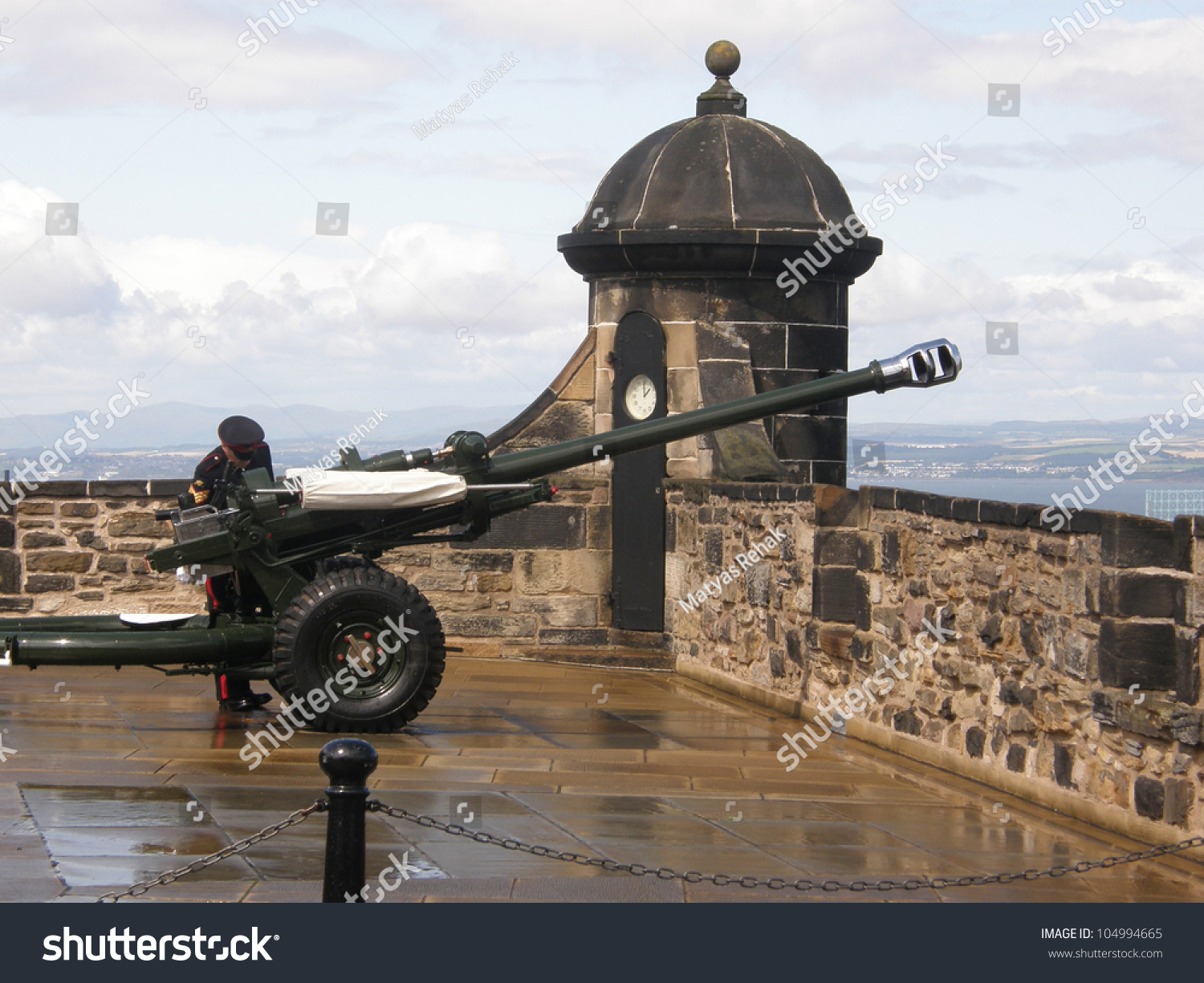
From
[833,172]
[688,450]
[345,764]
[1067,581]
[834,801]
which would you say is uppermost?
[833,172]

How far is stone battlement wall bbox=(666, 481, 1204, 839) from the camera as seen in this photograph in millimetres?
5797

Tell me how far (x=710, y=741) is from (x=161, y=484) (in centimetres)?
488

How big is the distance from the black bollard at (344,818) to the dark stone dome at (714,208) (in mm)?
7356

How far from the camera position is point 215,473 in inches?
327

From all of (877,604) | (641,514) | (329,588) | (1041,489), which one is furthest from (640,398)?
(1041,489)

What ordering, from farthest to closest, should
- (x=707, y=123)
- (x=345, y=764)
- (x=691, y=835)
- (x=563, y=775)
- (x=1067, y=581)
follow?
(x=707, y=123), (x=563, y=775), (x=1067, y=581), (x=691, y=835), (x=345, y=764)

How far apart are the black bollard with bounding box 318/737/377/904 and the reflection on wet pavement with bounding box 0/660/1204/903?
0.26 metres

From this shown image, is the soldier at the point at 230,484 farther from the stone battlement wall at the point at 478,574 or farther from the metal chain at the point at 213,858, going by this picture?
the metal chain at the point at 213,858

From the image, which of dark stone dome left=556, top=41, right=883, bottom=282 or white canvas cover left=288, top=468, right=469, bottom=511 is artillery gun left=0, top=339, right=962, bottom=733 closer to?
white canvas cover left=288, top=468, right=469, bottom=511

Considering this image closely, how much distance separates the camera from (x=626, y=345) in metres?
11.5

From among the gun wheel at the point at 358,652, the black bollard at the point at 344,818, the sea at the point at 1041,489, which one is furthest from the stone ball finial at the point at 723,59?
the black bollard at the point at 344,818

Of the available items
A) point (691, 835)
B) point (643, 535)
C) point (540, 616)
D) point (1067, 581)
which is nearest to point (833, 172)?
point (643, 535)

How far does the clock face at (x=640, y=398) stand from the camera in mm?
11406

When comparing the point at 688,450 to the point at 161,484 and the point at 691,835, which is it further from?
the point at 691,835
